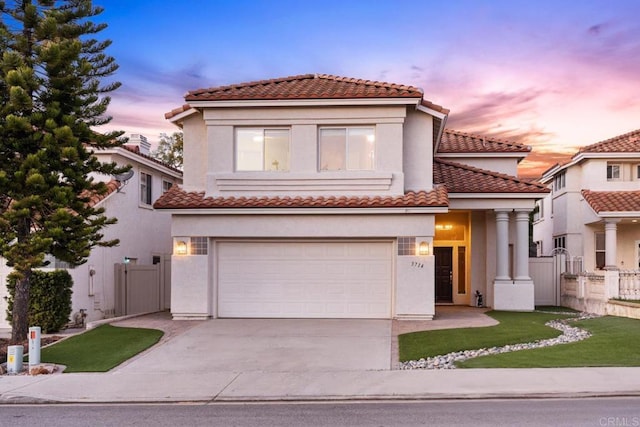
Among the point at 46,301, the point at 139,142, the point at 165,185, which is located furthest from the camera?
the point at 165,185

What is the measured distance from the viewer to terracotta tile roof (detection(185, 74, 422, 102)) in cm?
1872

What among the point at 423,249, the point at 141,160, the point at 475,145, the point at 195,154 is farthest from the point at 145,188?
the point at 475,145

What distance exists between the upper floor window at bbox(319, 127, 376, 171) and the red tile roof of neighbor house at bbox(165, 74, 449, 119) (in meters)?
1.05

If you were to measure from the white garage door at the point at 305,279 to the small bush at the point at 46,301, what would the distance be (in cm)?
427

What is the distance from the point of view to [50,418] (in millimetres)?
9320

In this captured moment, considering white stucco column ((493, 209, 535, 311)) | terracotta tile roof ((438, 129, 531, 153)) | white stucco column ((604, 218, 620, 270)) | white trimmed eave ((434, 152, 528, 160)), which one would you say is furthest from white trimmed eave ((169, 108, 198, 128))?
white stucco column ((604, 218, 620, 270))

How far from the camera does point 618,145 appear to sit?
28.3 meters

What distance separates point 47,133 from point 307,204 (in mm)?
6862

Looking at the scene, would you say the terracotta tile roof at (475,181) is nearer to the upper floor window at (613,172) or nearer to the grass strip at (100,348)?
the upper floor window at (613,172)

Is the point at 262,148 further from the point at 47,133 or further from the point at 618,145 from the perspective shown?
the point at 618,145

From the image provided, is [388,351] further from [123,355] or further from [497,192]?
[497,192]

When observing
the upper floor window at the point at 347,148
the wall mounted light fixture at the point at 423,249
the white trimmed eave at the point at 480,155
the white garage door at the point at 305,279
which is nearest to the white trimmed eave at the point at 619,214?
the white trimmed eave at the point at 480,155

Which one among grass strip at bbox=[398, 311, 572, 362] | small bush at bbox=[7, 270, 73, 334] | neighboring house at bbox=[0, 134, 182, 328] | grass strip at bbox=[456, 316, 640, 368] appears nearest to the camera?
grass strip at bbox=[456, 316, 640, 368]

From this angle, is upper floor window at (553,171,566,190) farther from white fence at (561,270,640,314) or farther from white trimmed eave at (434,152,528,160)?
white fence at (561,270,640,314)
